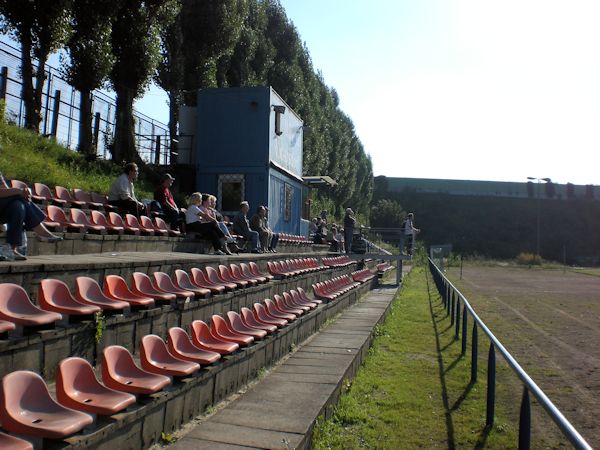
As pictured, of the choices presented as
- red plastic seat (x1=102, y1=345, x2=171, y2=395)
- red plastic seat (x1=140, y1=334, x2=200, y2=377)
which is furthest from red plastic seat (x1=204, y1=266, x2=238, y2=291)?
red plastic seat (x1=102, y1=345, x2=171, y2=395)

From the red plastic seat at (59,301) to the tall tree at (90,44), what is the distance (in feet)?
40.0

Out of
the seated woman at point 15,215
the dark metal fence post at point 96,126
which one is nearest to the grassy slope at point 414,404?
the seated woman at point 15,215

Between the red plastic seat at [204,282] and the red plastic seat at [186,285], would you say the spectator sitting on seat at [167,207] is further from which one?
the red plastic seat at [186,285]

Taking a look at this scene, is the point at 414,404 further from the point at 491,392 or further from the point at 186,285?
the point at 186,285

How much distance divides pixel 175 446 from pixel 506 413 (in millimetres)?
3913

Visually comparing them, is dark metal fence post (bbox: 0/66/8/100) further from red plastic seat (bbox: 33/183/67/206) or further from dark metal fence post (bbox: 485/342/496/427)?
dark metal fence post (bbox: 485/342/496/427)

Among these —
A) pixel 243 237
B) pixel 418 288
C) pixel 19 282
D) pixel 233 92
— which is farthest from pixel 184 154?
pixel 19 282

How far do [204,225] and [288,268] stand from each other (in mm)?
1824

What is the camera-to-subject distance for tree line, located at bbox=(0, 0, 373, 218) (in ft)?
49.0

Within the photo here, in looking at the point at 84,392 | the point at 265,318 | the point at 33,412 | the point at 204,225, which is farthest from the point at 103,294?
the point at 204,225

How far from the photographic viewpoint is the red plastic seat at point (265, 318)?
7.18 m

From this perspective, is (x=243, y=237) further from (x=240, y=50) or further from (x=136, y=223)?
(x=240, y=50)

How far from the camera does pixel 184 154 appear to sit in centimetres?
1997

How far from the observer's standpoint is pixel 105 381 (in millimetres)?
3775
